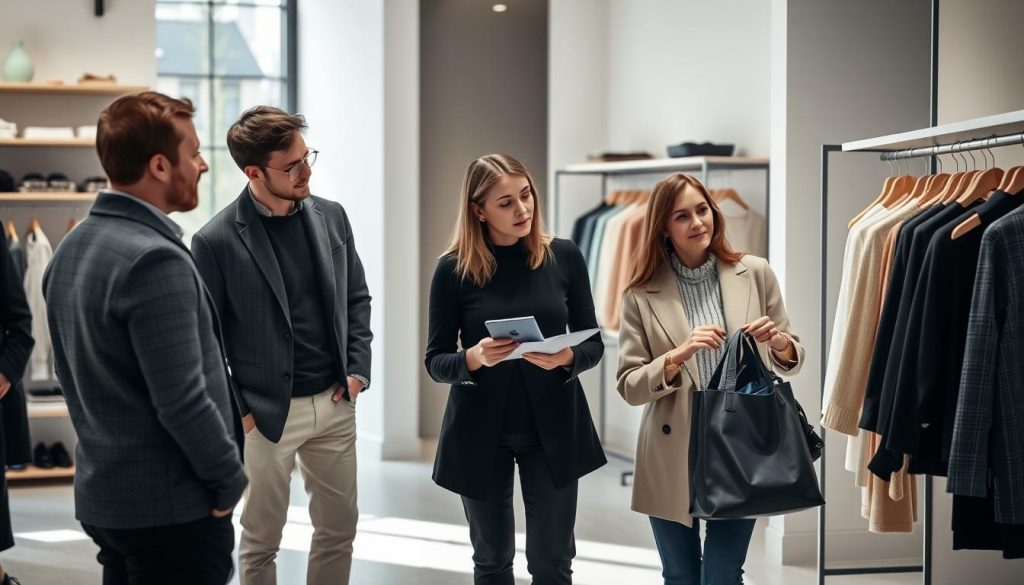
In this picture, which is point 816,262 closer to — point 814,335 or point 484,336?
point 814,335

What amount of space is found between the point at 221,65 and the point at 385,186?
1.81m

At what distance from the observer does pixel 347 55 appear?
282 inches

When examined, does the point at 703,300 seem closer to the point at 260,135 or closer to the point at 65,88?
the point at 260,135

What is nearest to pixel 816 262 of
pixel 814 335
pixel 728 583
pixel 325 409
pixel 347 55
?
pixel 814 335

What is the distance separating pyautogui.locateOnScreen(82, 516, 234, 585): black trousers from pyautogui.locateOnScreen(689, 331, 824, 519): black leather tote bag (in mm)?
1197

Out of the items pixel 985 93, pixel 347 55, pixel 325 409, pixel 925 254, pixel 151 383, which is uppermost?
pixel 347 55

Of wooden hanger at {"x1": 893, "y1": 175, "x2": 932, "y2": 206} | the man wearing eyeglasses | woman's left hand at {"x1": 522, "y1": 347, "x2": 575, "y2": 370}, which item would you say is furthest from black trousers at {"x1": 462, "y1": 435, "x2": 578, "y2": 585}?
wooden hanger at {"x1": 893, "y1": 175, "x2": 932, "y2": 206}

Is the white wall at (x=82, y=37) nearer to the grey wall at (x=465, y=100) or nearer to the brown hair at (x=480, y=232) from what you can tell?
the grey wall at (x=465, y=100)

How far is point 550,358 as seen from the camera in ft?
9.22

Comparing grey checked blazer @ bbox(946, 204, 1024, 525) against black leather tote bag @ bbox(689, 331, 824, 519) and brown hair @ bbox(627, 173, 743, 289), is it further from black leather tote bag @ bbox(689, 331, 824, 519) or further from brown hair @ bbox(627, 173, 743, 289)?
brown hair @ bbox(627, 173, 743, 289)

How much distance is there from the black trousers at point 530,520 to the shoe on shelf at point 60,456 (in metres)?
4.14

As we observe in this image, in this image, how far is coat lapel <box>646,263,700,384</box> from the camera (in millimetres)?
2967

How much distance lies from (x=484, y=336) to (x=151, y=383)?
3.47 ft

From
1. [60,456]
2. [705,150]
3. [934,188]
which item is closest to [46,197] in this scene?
[60,456]
